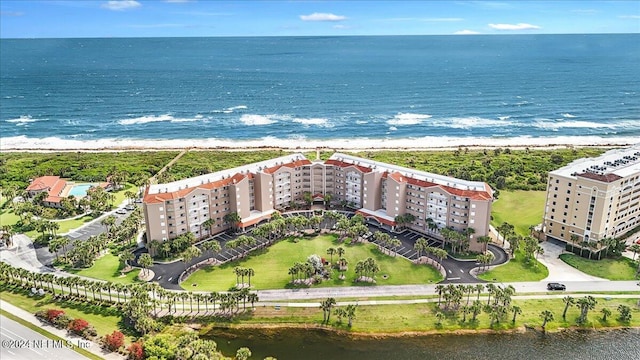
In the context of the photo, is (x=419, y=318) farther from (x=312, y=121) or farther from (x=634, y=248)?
(x=312, y=121)

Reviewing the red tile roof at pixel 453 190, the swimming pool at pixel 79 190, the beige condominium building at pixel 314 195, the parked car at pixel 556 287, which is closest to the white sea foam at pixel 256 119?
the swimming pool at pixel 79 190

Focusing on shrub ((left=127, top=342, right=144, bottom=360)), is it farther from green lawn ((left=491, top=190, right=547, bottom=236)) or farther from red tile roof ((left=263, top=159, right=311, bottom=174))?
green lawn ((left=491, top=190, right=547, bottom=236))

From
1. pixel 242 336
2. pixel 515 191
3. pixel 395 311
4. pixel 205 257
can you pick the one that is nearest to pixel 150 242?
pixel 205 257

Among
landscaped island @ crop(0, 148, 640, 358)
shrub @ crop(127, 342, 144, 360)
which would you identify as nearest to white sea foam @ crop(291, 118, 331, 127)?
landscaped island @ crop(0, 148, 640, 358)

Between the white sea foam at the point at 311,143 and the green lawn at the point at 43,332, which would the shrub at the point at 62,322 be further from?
the white sea foam at the point at 311,143

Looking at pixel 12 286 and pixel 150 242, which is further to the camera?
pixel 150 242

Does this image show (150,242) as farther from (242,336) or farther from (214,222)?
(242,336)

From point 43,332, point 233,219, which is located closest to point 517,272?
point 233,219
